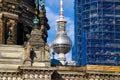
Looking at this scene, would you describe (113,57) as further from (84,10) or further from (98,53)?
(84,10)

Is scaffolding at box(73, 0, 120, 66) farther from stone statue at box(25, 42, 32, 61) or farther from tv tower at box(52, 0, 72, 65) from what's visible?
stone statue at box(25, 42, 32, 61)

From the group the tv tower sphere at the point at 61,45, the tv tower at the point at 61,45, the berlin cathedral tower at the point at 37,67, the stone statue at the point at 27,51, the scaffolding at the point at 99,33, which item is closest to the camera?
the berlin cathedral tower at the point at 37,67

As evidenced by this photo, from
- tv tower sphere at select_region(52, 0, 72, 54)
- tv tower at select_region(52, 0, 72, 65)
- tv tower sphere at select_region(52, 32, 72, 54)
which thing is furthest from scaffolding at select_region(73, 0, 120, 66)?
tv tower sphere at select_region(52, 32, 72, 54)

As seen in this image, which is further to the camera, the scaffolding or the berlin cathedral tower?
the scaffolding

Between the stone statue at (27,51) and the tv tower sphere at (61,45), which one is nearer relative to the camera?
the stone statue at (27,51)

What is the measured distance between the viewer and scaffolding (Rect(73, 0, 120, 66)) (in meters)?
108

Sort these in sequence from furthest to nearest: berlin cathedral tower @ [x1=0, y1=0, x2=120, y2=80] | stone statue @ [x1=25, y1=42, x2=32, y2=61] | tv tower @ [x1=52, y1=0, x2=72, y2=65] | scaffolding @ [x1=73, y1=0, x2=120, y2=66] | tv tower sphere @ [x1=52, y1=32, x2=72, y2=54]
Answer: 1. scaffolding @ [x1=73, y1=0, x2=120, y2=66]
2. tv tower sphere @ [x1=52, y1=32, x2=72, y2=54]
3. tv tower @ [x1=52, y1=0, x2=72, y2=65]
4. stone statue @ [x1=25, y1=42, x2=32, y2=61]
5. berlin cathedral tower @ [x1=0, y1=0, x2=120, y2=80]

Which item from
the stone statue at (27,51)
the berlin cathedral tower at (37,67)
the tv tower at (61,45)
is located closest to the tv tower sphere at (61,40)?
the tv tower at (61,45)

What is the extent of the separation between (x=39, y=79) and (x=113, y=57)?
43.6 m

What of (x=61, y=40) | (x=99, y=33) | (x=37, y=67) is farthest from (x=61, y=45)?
(x=99, y=33)

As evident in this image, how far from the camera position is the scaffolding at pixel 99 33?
4247 inches

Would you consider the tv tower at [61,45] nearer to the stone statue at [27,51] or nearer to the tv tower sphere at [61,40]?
the tv tower sphere at [61,40]

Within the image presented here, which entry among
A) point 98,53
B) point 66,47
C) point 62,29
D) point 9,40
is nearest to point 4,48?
point 9,40

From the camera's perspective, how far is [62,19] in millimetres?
98000
